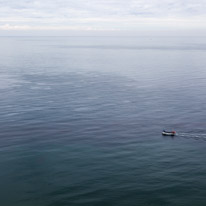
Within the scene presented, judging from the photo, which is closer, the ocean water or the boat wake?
the ocean water

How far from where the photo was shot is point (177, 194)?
72438 millimetres

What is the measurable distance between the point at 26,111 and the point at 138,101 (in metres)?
56.1

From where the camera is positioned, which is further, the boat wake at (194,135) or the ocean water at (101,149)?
the boat wake at (194,135)

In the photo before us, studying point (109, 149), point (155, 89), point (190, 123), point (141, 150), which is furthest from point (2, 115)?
point (155, 89)

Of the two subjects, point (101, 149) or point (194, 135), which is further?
point (194, 135)

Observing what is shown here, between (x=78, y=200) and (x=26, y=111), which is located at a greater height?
(x=26, y=111)

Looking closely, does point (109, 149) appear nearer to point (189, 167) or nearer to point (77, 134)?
point (77, 134)

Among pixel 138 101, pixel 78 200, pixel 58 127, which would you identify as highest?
pixel 138 101

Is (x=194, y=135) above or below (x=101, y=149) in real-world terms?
above

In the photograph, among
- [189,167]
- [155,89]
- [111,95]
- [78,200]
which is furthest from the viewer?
[155,89]

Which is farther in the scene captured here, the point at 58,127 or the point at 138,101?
the point at 138,101

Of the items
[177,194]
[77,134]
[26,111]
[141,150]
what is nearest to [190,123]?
[141,150]

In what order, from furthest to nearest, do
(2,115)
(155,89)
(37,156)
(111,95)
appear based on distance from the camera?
1. (155,89)
2. (111,95)
3. (2,115)
4. (37,156)

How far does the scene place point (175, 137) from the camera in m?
107
